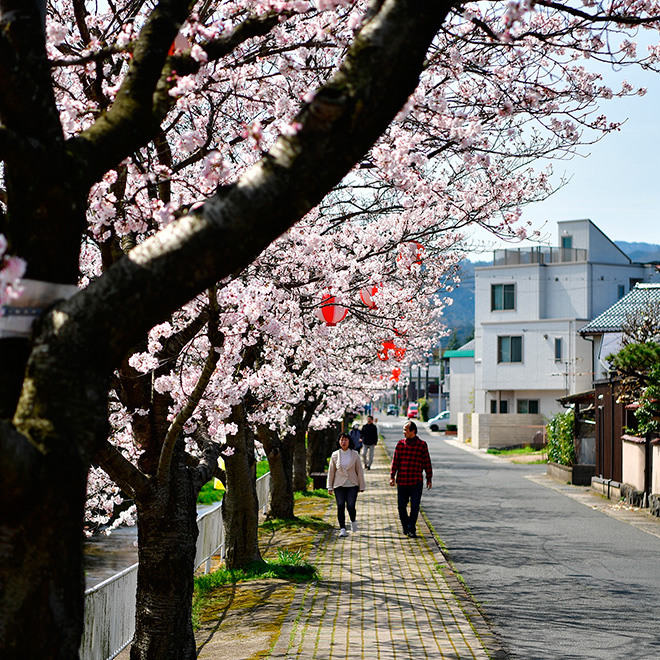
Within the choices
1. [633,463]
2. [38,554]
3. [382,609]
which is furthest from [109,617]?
[633,463]

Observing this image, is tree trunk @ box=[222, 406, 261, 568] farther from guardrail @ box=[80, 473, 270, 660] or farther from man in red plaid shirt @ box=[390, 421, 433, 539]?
guardrail @ box=[80, 473, 270, 660]

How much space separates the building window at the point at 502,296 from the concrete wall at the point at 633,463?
32.8 m

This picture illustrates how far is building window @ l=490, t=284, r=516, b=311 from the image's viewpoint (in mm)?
55781

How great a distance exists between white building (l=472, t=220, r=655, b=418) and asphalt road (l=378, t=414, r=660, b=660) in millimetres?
31139

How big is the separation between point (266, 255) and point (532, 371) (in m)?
47.7

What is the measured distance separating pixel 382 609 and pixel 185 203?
5.32 m

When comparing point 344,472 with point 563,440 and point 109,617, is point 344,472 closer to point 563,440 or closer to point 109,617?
point 109,617

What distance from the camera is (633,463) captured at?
→ 22078mm

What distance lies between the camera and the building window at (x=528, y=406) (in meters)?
55.7

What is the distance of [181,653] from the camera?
23.4ft

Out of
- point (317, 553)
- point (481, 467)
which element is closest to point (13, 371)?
point (317, 553)

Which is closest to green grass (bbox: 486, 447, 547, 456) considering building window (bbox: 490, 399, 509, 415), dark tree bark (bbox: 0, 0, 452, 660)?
building window (bbox: 490, 399, 509, 415)

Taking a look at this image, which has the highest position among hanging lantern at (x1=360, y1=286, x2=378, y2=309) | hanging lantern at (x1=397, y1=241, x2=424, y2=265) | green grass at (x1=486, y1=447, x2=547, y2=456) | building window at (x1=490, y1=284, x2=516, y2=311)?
building window at (x1=490, y1=284, x2=516, y2=311)

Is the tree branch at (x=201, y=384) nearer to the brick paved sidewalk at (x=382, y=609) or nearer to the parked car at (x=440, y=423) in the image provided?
the brick paved sidewalk at (x=382, y=609)
